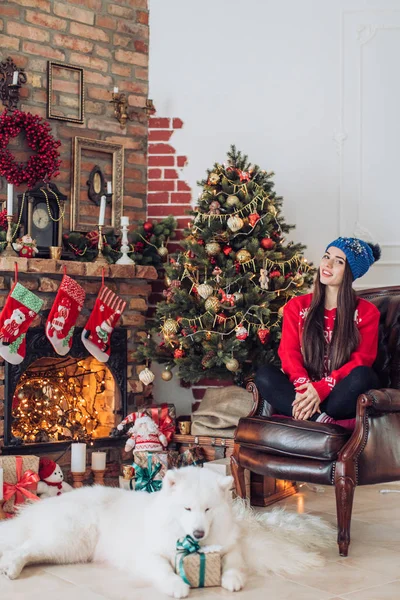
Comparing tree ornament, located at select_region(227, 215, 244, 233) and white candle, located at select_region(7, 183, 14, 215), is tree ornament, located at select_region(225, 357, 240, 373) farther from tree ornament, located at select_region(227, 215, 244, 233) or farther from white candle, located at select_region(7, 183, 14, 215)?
white candle, located at select_region(7, 183, 14, 215)

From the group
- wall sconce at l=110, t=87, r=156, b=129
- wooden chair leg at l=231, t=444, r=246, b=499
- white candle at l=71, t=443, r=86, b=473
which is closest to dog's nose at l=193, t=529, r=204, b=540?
wooden chair leg at l=231, t=444, r=246, b=499

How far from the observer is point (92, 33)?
5004mm

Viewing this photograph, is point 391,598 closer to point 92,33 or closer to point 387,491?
point 387,491

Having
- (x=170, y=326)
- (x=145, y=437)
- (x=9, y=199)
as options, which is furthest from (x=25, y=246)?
(x=145, y=437)

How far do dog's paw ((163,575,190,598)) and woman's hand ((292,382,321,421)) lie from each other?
42.3 inches

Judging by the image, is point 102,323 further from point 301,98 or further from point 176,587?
point 176,587

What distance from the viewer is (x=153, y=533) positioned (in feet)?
8.61

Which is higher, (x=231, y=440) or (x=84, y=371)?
(x=84, y=371)

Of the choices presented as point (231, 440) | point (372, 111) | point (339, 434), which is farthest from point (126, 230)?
point (339, 434)

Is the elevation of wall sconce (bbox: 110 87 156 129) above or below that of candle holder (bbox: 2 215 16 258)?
above

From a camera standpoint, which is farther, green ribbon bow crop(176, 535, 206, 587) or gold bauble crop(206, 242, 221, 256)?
gold bauble crop(206, 242, 221, 256)

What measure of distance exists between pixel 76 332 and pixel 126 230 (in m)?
0.69

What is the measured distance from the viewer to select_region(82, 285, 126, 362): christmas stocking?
453cm

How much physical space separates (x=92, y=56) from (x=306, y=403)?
2.82 meters
